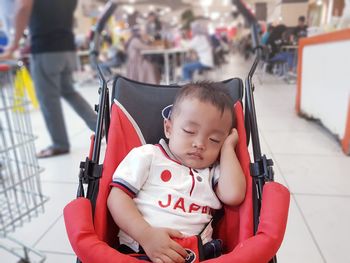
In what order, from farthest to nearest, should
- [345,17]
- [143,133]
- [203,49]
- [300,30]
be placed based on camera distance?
[203,49], [300,30], [345,17], [143,133]

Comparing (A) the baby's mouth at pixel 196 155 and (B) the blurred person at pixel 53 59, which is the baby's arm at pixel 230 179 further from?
(B) the blurred person at pixel 53 59

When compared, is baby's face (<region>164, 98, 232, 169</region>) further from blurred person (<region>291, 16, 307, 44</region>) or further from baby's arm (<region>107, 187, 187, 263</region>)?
blurred person (<region>291, 16, 307, 44</region>)

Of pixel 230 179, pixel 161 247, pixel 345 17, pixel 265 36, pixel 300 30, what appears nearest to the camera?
pixel 161 247

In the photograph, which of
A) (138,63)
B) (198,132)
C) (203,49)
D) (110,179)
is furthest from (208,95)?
(203,49)

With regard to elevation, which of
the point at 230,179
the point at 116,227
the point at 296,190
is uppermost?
the point at 230,179

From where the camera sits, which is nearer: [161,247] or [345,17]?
[161,247]

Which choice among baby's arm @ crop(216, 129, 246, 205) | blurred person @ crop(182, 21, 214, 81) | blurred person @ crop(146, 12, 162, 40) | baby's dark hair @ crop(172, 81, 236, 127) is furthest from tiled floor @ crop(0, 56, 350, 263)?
blurred person @ crop(146, 12, 162, 40)

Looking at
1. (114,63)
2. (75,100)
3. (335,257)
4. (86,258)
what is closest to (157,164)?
(86,258)

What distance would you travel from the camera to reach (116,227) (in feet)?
2.47

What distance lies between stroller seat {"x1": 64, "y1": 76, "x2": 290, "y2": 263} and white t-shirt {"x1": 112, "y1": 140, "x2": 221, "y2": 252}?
53mm

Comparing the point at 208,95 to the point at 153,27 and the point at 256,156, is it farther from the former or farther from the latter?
the point at 153,27

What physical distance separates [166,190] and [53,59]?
1342 millimetres

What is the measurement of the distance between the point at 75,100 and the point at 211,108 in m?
1.38

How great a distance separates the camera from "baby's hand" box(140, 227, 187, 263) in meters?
0.58
